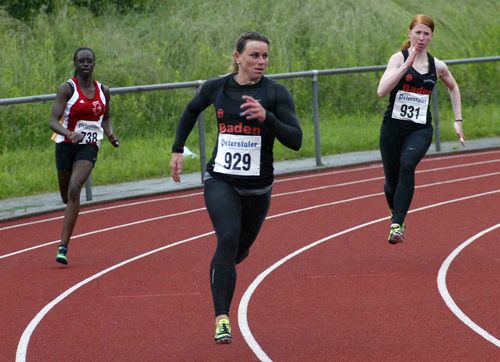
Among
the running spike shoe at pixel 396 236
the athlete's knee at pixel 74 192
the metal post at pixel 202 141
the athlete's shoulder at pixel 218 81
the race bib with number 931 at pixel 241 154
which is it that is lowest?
the metal post at pixel 202 141

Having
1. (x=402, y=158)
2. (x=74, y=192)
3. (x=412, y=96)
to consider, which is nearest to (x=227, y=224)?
(x=402, y=158)

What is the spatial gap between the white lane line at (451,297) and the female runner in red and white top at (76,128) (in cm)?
321

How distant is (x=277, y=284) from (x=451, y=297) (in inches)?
58.2

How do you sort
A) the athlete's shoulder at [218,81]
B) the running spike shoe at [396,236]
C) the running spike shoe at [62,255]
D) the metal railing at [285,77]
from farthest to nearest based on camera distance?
the metal railing at [285,77] → the running spike shoe at [62,255] → the running spike shoe at [396,236] → the athlete's shoulder at [218,81]

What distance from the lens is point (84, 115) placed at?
39.9ft

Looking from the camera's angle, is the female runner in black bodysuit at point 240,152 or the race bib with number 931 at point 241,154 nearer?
the female runner in black bodysuit at point 240,152

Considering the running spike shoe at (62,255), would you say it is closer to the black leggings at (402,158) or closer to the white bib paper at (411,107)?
the black leggings at (402,158)

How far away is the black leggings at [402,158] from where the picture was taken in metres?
11.4

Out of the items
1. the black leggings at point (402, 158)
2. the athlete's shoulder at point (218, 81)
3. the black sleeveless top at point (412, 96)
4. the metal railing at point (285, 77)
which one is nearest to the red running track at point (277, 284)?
the black leggings at point (402, 158)

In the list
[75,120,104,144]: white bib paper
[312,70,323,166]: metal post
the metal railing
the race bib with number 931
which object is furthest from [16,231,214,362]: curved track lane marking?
[312,70,323,166]: metal post

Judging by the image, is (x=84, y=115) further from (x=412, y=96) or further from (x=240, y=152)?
(x=240, y=152)

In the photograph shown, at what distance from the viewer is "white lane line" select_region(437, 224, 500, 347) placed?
819 cm

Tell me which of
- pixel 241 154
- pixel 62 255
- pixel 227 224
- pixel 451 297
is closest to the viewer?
pixel 227 224

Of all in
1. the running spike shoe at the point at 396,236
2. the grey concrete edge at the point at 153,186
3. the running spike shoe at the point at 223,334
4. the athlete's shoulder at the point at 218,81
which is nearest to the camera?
the running spike shoe at the point at 223,334
